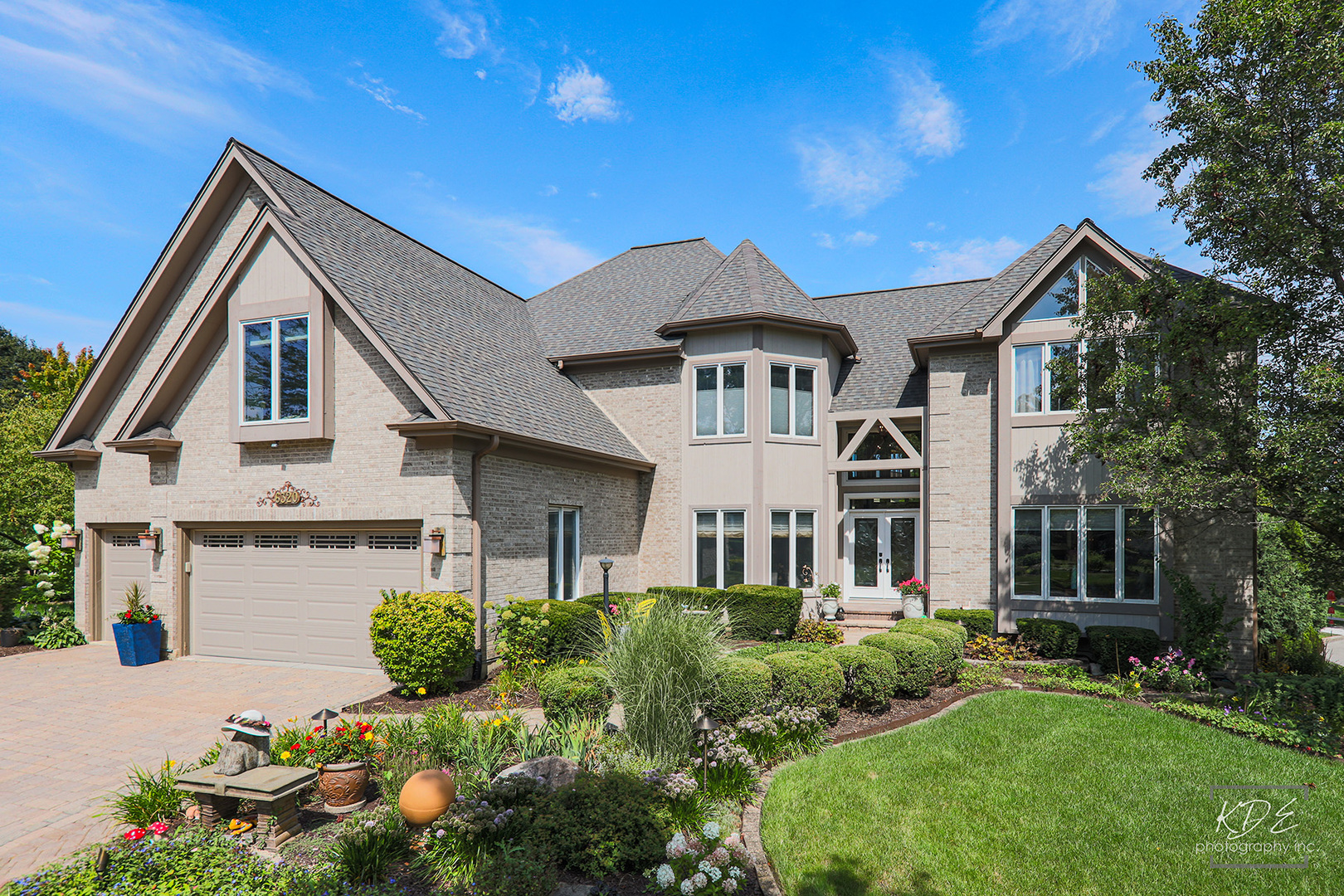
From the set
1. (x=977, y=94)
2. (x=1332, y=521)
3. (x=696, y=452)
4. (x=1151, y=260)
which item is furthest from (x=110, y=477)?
(x=1332, y=521)

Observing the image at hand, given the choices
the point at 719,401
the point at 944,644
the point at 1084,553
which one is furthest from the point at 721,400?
the point at 1084,553

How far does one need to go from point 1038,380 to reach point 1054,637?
16.7 ft

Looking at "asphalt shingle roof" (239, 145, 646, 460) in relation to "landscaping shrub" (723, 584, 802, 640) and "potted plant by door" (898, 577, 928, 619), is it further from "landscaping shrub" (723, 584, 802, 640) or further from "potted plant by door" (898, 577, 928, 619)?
"potted plant by door" (898, 577, 928, 619)

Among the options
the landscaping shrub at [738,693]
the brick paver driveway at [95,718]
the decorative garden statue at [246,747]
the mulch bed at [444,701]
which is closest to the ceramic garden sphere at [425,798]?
the decorative garden statue at [246,747]

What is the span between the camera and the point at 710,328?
15805 millimetres

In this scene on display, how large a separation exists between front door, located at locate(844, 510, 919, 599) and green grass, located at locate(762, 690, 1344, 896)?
8268mm

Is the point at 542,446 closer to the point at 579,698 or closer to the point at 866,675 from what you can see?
the point at 579,698

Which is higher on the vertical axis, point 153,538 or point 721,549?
point 153,538

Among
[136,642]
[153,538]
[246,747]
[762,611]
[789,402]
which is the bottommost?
[136,642]

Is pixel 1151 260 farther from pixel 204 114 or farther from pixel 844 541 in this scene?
pixel 204 114

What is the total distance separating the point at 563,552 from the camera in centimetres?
1375

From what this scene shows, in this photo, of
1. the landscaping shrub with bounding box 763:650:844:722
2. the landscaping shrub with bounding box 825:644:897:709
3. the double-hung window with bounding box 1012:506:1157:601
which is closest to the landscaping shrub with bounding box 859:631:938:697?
the landscaping shrub with bounding box 825:644:897:709

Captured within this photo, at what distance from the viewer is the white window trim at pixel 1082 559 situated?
1262 centimetres

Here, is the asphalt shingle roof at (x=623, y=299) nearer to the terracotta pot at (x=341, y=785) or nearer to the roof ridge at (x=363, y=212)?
the roof ridge at (x=363, y=212)
